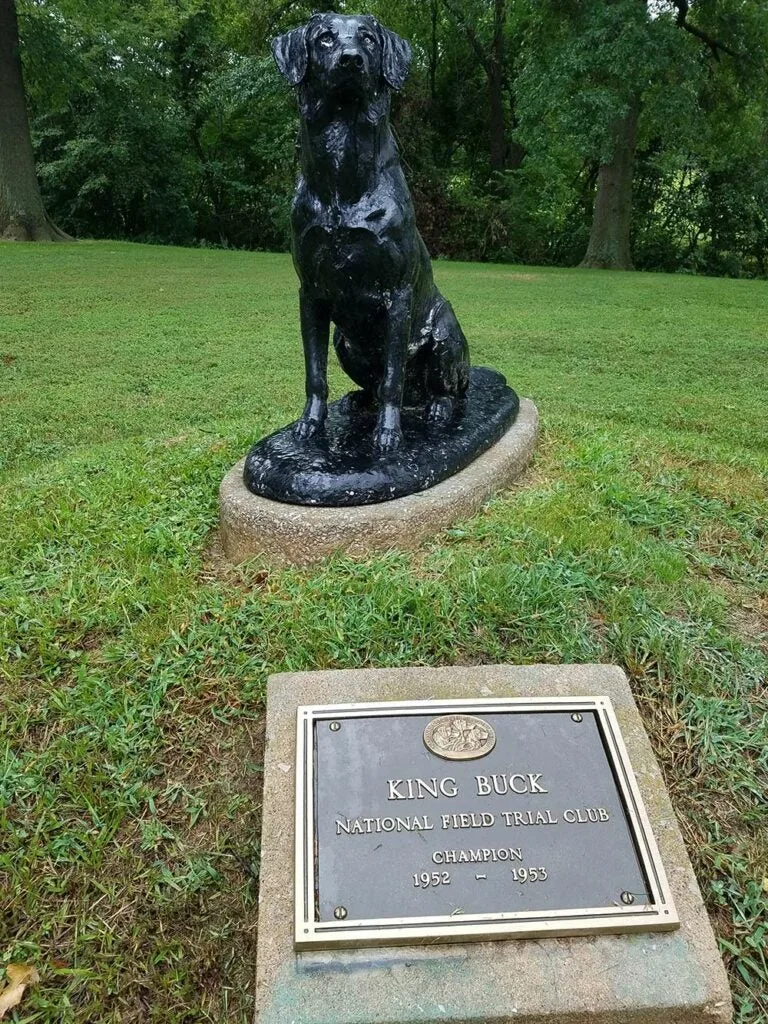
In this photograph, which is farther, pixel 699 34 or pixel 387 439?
Answer: pixel 699 34

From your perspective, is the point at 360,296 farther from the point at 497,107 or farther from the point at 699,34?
the point at 497,107

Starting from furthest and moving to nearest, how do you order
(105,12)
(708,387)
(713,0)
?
1. (105,12)
2. (713,0)
3. (708,387)

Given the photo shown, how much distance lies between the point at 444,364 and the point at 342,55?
1.32m

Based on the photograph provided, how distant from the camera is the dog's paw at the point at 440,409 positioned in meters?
3.45

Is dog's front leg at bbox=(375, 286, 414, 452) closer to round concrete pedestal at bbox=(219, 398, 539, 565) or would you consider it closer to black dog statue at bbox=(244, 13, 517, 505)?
black dog statue at bbox=(244, 13, 517, 505)

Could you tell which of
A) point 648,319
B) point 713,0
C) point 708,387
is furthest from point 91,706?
point 713,0

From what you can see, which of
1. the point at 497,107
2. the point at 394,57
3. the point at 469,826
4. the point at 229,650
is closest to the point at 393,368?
the point at 394,57

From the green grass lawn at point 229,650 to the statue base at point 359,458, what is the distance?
241 millimetres

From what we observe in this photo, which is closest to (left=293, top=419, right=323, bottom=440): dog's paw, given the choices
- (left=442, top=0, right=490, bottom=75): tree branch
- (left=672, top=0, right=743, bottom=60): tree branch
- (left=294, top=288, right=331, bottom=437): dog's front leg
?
(left=294, top=288, right=331, bottom=437): dog's front leg

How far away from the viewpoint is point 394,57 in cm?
256

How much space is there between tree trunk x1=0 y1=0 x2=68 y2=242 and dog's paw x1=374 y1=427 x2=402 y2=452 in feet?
48.9

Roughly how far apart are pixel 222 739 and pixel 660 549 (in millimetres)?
1762

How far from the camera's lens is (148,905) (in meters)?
1.97

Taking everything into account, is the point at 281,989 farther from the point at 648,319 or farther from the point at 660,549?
the point at 648,319
